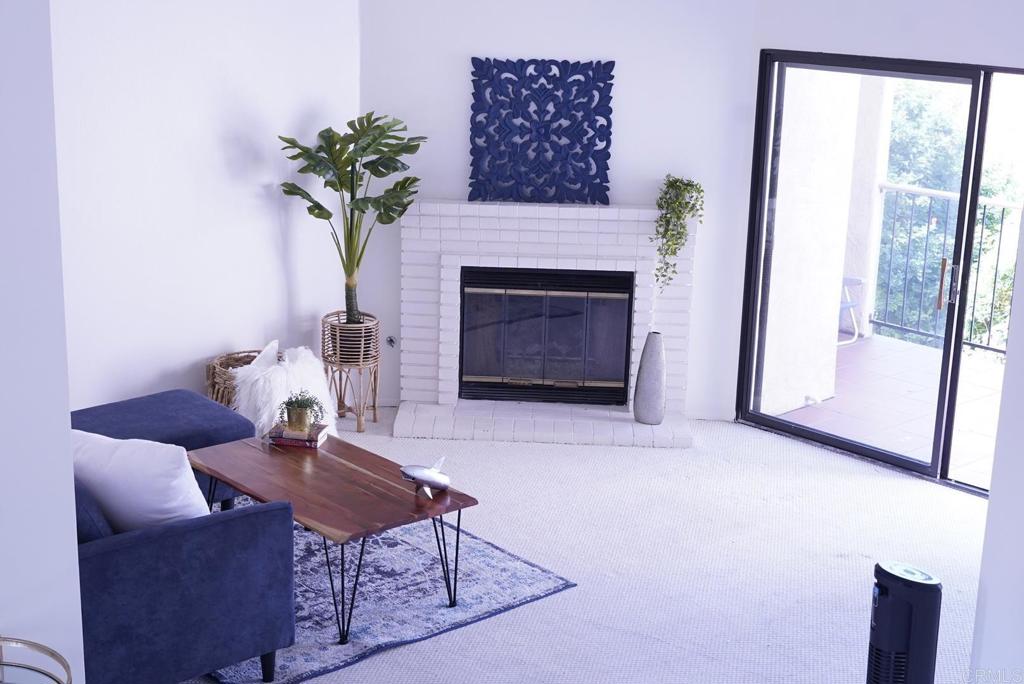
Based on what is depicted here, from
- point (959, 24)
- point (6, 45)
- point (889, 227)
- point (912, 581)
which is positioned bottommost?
point (912, 581)

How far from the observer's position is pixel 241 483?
4309mm

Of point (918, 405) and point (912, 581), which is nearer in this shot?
point (912, 581)

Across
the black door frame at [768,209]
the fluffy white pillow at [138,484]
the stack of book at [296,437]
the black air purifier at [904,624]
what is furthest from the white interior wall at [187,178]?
the black air purifier at [904,624]

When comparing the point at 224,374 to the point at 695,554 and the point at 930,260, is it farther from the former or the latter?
the point at 930,260

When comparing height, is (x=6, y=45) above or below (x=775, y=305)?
above

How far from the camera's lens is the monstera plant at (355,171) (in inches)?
243

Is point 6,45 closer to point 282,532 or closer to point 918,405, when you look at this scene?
point 282,532

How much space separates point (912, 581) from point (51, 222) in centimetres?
222

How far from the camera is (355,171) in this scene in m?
6.28

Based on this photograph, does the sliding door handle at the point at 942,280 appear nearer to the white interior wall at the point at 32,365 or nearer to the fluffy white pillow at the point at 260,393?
the fluffy white pillow at the point at 260,393

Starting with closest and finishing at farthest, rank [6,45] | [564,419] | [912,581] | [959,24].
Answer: [6,45] < [912,581] < [959,24] < [564,419]

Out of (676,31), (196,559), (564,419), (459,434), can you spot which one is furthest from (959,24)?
(196,559)

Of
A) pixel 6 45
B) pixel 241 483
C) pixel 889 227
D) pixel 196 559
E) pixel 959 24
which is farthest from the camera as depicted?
pixel 889 227

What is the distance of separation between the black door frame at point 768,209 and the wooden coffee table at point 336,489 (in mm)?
2674
